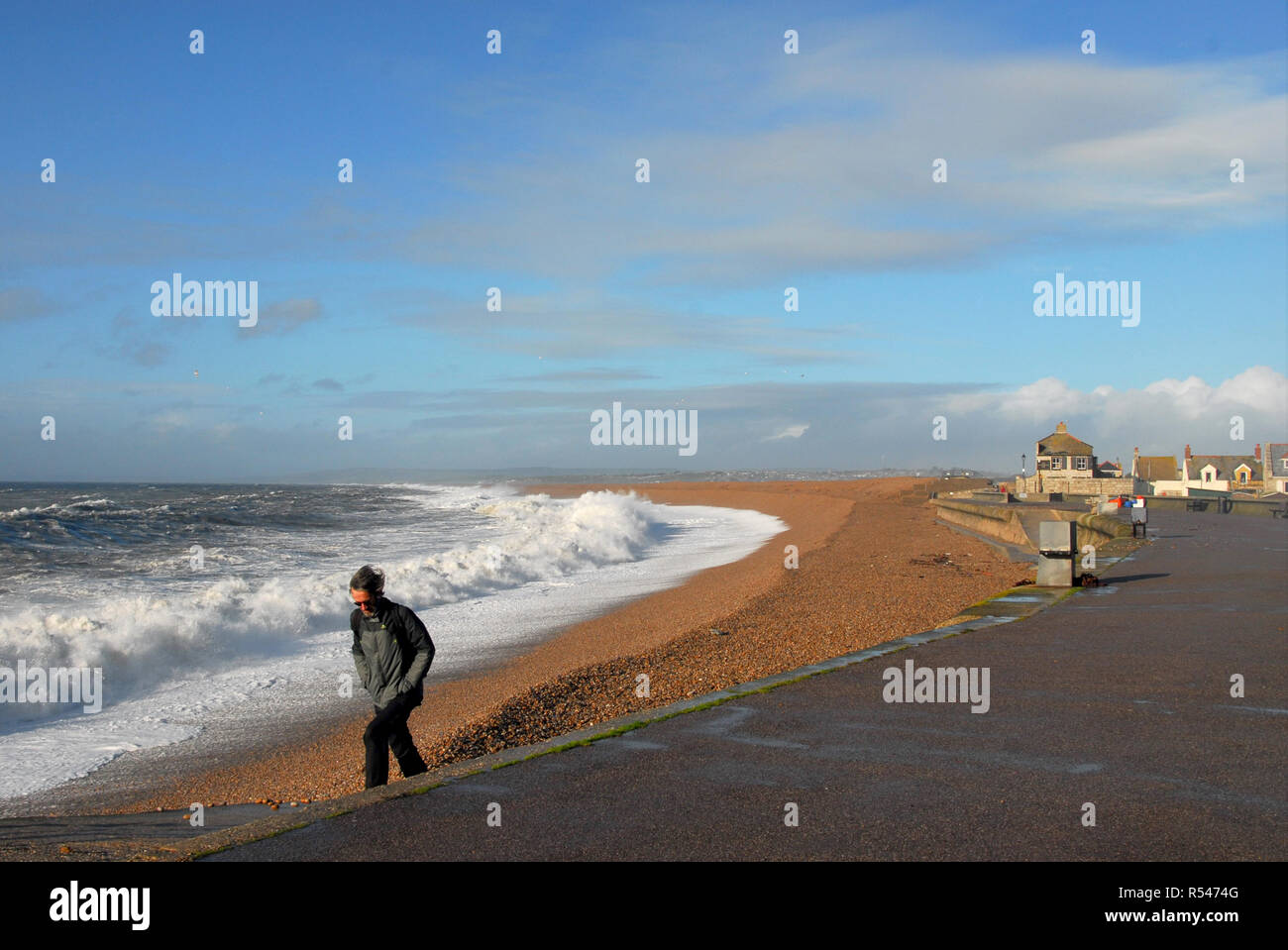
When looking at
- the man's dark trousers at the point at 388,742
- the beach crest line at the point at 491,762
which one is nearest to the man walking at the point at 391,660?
the man's dark trousers at the point at 388,742

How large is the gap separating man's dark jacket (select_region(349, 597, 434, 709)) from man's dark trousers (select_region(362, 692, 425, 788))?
8 cm

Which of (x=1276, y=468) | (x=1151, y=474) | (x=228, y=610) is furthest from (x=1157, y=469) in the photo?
(x=228, y=610)

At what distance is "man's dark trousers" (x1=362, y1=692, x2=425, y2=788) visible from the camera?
6.44 metres

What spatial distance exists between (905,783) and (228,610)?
14.3 metres

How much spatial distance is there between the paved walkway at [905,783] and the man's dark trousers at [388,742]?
29.8 inches

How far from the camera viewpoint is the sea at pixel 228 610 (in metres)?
11.3

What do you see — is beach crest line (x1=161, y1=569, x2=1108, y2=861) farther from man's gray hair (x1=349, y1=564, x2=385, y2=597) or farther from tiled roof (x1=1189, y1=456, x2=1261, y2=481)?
tiled roof (x1=1189, y1=456, x2=1261, y2=481)

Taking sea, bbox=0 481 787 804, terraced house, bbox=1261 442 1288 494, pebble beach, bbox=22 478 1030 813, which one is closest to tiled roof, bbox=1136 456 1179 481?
terraced house, bbox=1261 442 1288 494

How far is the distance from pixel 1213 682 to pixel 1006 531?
2128cm

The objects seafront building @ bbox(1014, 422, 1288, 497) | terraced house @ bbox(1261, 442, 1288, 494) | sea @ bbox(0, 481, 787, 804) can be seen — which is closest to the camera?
sea @ bbox(0, 481, 787, 804)
